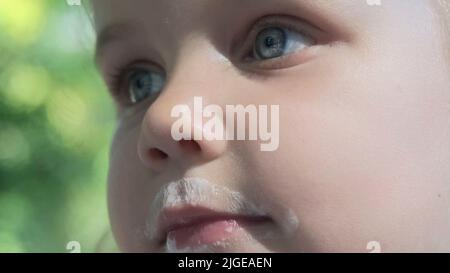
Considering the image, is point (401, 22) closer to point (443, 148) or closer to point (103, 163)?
point (443, 148)

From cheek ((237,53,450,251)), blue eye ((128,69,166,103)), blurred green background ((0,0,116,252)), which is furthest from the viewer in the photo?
blurred green background ((0,0,116,252))

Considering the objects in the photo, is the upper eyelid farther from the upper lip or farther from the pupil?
the upper lip

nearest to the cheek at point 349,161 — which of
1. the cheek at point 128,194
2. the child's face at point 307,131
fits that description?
the child's face at point 307,131

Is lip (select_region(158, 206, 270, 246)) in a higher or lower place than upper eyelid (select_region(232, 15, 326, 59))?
lower

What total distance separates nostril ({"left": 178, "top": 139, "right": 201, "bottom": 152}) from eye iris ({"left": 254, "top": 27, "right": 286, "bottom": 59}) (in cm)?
9

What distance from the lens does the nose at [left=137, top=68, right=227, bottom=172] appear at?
493 millimetres

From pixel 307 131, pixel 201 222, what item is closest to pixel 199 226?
pixel 201 222

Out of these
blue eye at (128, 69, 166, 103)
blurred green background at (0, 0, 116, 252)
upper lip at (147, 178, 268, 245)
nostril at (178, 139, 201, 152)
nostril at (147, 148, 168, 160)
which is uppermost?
blurred green background at (0, 0, 116, 252)

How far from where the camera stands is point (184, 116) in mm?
500

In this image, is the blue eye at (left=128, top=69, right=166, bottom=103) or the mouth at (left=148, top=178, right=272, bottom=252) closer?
the mouth at (left=148, top=178, right=272, bottom=252)

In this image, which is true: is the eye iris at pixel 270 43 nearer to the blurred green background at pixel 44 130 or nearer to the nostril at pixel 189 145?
the nostril at pixel 189 145

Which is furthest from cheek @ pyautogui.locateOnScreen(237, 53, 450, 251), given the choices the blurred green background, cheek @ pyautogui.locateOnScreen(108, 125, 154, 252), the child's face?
the blurred green background

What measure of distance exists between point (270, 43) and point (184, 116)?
10 centimetres
